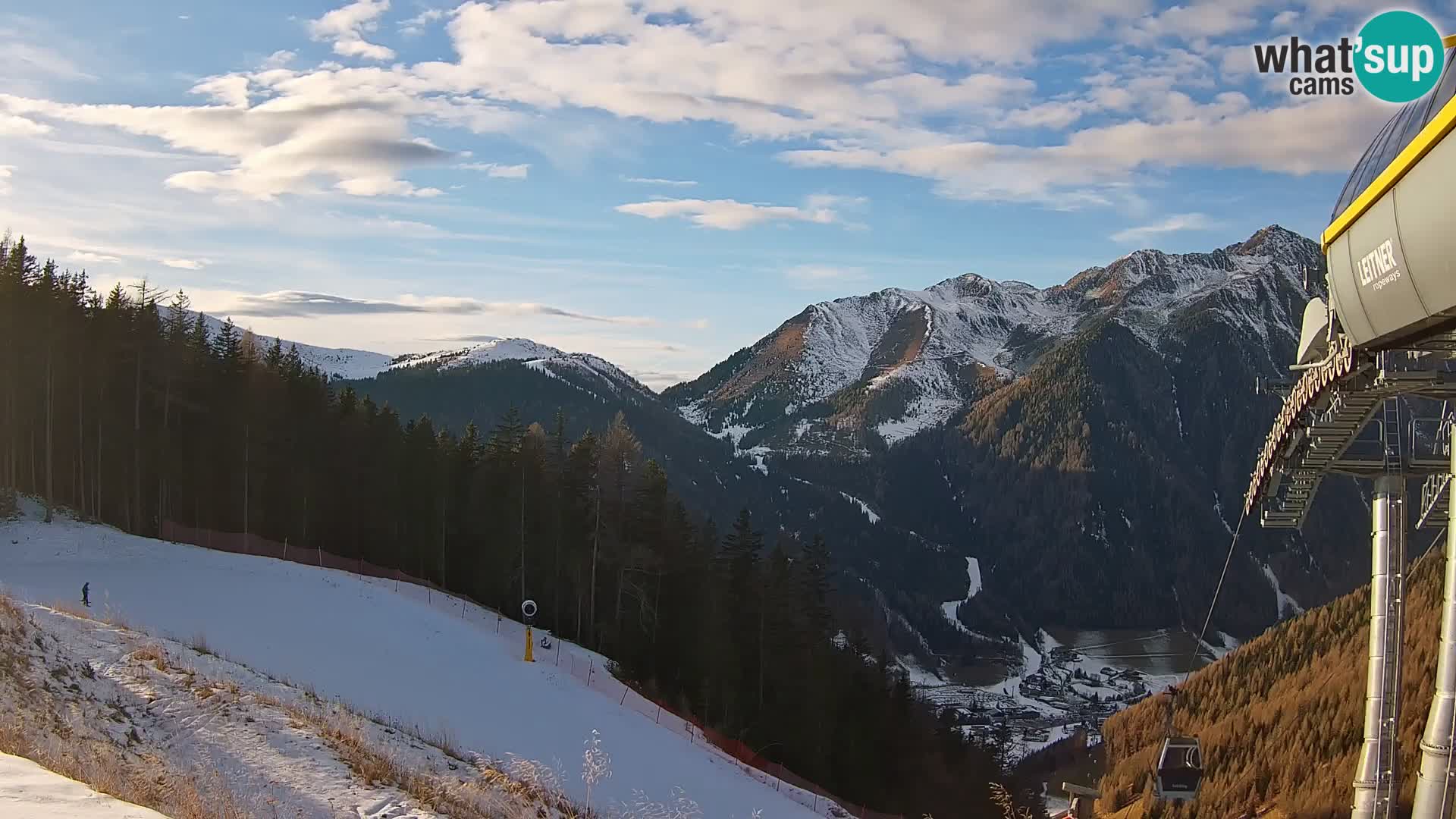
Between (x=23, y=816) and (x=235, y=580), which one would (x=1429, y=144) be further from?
(x=235, y=580)

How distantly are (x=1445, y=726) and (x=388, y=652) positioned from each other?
20.4m

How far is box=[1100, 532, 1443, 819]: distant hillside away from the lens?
15219 millimetres

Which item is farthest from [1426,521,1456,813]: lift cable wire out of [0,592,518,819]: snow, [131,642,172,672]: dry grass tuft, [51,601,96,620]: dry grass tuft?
[51,601,96,620]: dry grass tuft

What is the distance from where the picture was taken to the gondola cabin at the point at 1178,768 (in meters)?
13.0

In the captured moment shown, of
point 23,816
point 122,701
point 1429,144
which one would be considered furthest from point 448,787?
point 1429,144

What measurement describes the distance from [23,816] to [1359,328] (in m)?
9.65

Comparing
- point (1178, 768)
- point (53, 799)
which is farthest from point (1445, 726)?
point (53, 799)

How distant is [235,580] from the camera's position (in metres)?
28.2

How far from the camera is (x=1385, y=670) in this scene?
488 inches

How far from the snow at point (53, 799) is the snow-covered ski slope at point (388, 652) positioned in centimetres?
917

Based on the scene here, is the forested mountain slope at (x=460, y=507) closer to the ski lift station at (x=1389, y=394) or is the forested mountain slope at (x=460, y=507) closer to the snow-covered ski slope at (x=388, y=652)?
the snow-covered ski slope at (x=388, y=652)

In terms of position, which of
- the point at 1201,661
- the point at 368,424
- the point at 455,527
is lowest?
the point at 1201,661

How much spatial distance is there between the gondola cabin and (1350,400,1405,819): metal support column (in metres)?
1.83

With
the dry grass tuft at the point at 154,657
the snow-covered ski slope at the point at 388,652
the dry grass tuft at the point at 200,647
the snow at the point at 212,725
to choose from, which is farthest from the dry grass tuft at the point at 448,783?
the dry grass tuft at the point at 200,647
